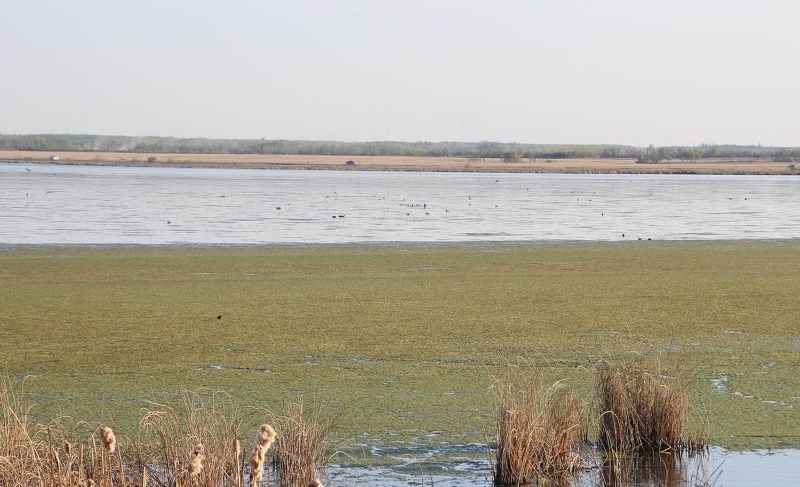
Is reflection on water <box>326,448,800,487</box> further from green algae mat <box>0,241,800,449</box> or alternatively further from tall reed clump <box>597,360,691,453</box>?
green algae mat <box>0,241,800,449</box>

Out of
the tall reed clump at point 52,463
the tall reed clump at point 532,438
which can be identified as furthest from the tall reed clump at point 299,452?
the tall reed clump at point 532,438

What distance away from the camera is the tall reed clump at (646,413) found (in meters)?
7.64

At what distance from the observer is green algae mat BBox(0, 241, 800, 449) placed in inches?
351

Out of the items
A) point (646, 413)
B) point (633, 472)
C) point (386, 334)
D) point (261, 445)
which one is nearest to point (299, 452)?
point (633, 472)

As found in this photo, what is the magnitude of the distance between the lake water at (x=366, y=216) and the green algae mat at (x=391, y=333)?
578 cm

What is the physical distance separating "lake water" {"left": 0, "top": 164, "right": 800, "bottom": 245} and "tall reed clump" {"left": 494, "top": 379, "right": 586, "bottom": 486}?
18.6m

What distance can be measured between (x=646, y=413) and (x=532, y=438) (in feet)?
3.80

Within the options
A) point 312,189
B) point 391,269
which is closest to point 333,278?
point 391,269

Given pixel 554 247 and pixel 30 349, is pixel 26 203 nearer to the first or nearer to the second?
pixel 554 247

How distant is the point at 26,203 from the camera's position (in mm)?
39750

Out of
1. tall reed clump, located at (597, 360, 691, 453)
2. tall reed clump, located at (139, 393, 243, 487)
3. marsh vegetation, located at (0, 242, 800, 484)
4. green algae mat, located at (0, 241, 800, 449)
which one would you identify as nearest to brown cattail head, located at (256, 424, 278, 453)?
tall reed clump, located at (139, 393, 243, 487)

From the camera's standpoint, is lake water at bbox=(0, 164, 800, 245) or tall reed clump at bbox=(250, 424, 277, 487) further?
lake water at bbox=(0, 164, 800, 245)

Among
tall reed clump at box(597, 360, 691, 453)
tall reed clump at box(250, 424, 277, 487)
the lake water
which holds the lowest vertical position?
the lake water

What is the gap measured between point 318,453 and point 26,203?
3581 centimetres
